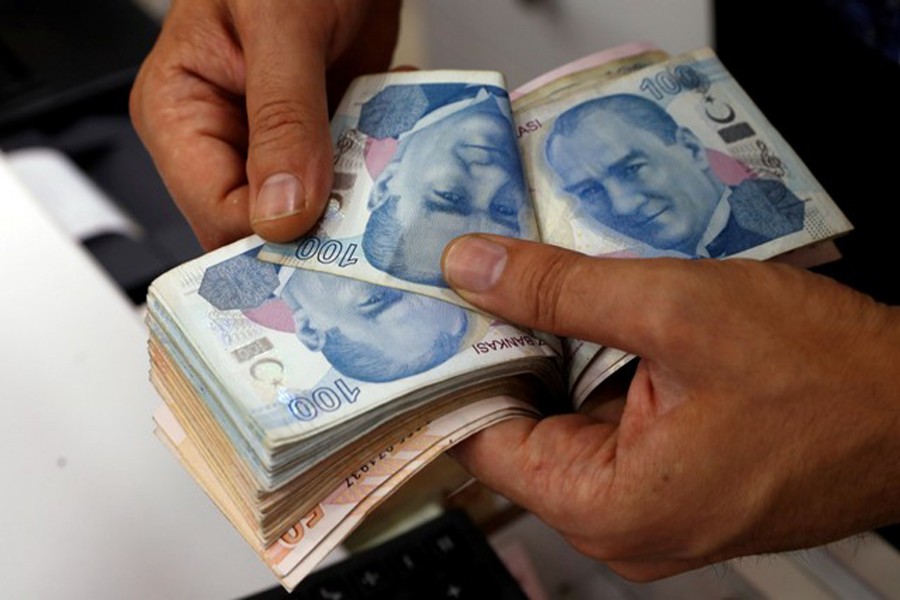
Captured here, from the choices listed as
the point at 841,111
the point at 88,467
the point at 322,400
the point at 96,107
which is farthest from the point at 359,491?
the point at 96,107

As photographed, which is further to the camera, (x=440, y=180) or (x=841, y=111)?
(x=841, y=111)

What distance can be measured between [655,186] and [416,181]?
0.56 feet

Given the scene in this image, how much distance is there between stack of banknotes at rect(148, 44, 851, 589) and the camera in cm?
61

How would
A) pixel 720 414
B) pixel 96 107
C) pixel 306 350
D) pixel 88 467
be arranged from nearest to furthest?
1. pixel 720 414
2. pixel 306 350
3. pixel 88 467
4. pixel 96 107

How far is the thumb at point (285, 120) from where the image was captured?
670mm

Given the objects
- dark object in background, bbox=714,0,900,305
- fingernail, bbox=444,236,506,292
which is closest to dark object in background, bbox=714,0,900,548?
dark object in background, bbox=714,0,900,305

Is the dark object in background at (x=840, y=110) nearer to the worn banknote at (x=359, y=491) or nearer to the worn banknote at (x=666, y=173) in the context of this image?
the worn banknote at (x=666, y=173)

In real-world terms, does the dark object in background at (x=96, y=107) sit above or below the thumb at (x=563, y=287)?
below

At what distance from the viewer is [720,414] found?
545mm

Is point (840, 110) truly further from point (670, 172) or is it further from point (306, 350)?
point (306, 350)

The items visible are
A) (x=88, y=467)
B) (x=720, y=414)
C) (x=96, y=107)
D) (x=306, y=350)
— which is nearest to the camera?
(x=720, y=414)

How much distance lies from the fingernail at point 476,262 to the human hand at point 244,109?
0.12 m

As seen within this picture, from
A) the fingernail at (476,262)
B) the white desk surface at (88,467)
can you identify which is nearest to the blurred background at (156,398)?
the white desk surface at (88,467)

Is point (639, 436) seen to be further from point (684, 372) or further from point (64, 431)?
point (64, 431)
